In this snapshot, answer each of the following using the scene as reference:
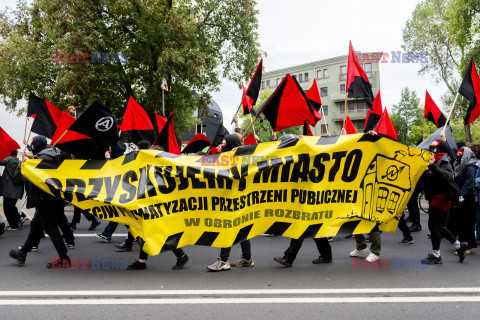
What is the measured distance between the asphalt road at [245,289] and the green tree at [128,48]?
488 inches

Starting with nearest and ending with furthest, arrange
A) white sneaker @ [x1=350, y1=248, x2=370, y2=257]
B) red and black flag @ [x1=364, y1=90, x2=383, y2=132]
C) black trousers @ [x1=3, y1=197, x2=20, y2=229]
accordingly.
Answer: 1. white sneaker @ [x1=350, y1=248, x2=370, y2=257]
2. black trousers @ [x1=3, y1=197, x2=20, y2=229]
3. red and black flag @ [x1=364, y1=90, x2=383, y2=132]

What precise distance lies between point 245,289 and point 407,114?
53.8 metres

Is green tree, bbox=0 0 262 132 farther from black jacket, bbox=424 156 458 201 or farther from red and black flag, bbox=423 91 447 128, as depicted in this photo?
black jacket, bbox=424 156 458 201

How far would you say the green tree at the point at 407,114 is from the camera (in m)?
52.6

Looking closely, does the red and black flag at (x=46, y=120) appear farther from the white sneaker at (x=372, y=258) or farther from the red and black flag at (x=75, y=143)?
the white sneaker at (x=372, y=258)

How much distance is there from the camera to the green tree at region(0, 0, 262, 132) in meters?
17.1

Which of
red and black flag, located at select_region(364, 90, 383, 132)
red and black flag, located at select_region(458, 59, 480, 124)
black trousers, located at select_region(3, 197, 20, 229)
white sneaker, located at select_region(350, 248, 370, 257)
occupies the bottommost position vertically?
white sneaker, located at select_region(350, 248, 370, 257)

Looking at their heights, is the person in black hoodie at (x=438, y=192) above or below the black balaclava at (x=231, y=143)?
below

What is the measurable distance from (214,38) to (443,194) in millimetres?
18098

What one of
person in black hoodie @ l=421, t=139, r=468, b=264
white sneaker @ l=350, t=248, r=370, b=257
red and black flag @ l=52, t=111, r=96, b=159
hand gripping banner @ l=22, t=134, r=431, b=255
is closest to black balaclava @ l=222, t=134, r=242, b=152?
hand gripping banner @ l=22, t=134, r=431, b=255

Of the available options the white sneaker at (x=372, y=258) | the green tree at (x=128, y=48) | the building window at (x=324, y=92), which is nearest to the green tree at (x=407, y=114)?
the building window at (x=324, y=92)

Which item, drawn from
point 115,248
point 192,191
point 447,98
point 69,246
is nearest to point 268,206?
point 192,191

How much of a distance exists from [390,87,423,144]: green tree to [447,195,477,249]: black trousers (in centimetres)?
4878

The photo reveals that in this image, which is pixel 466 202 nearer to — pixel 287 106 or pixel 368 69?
pixel 287 106
